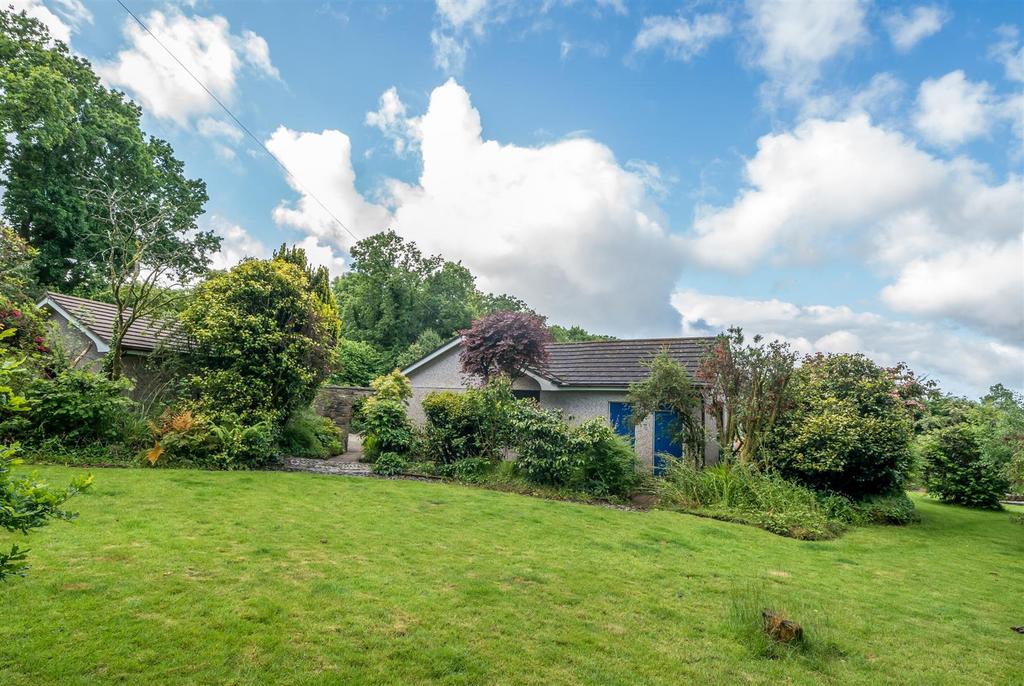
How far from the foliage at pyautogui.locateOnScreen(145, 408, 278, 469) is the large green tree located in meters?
11.6

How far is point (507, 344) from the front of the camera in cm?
1474

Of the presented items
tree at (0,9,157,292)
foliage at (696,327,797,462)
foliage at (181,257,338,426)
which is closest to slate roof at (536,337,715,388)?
foliage at (696,327,797,462)

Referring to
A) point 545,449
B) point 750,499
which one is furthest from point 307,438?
point 750,499

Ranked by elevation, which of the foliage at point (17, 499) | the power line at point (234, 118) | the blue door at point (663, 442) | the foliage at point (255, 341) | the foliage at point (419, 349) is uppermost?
the power line at point (234, 118)

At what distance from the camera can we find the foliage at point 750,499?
9203mm

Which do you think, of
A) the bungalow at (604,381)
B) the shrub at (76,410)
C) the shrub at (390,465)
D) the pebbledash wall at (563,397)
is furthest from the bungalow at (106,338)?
the bungalow at (604,381)

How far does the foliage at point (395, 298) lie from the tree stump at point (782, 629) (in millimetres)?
27975

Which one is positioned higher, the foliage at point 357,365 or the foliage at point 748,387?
the foliage at point 357,365

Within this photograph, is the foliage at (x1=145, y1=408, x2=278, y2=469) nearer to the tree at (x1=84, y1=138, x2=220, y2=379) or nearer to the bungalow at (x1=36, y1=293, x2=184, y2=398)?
the bungalow at (x1=36, y1=293, x2=184, y2=398)

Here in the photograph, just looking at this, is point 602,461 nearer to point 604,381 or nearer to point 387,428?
point 604,381

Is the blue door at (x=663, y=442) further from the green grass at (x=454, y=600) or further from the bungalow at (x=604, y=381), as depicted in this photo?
the green grass at (x=454, y=600)

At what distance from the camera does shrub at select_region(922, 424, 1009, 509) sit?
48.1 ft

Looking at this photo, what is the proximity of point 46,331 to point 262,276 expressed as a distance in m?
5.06

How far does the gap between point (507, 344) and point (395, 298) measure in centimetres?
2123
